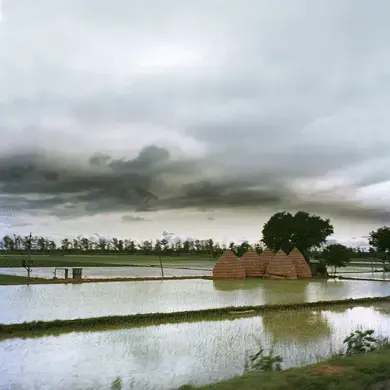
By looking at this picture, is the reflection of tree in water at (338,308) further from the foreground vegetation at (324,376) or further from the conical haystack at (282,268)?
the conical haystack at (282,268)

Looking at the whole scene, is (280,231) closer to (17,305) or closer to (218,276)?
(218,276)

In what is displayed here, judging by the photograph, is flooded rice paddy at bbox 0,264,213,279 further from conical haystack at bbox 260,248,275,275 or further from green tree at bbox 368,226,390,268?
Result: green tree at bbox 368,226,390,268

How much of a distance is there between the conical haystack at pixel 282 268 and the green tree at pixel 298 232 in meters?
12.0

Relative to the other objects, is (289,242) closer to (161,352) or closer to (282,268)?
(282,268)

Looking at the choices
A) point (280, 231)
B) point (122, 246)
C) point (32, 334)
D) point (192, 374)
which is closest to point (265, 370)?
point (192, 374)

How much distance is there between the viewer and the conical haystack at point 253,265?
34875mm

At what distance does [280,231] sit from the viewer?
47.3m

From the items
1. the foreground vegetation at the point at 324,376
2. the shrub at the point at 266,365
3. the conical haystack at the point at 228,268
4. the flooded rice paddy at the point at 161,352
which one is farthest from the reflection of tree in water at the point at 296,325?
the conical haystack at the point at 228,268

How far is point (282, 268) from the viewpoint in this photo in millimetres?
33375

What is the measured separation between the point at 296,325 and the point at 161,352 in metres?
5.36

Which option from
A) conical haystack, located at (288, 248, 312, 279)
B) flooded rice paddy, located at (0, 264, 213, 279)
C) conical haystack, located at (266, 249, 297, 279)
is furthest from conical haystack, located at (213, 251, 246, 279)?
conical haystack, located at (288, 248, 312, 279)

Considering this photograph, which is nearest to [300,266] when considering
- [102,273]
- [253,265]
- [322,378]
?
[253,265]

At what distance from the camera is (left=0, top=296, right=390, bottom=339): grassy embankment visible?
11.9 metres

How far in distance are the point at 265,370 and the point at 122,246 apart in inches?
3869
